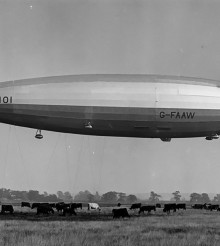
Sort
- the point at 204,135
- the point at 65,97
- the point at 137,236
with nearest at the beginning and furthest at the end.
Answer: the point at 137,236 → the point at 65,97 → the point at 204,135

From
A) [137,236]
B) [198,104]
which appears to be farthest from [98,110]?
[137,236]

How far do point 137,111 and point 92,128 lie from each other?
3.46m

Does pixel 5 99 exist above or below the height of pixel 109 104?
above

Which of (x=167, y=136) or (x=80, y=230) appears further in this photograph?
(x=167, y=136)

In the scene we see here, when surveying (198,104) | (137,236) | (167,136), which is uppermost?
(198,104)

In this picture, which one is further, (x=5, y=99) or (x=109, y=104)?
(x=109, y=104)

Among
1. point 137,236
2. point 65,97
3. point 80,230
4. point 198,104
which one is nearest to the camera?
point 137,236

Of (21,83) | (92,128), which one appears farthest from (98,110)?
(21,83)

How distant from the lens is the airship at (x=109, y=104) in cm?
2714

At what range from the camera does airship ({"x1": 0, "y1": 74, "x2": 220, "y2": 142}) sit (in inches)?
1069

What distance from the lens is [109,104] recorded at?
27422mm

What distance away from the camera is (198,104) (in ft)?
95.4

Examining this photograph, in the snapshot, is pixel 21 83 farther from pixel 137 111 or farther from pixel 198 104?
pixel 198 104

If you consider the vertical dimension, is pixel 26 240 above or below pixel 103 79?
below
